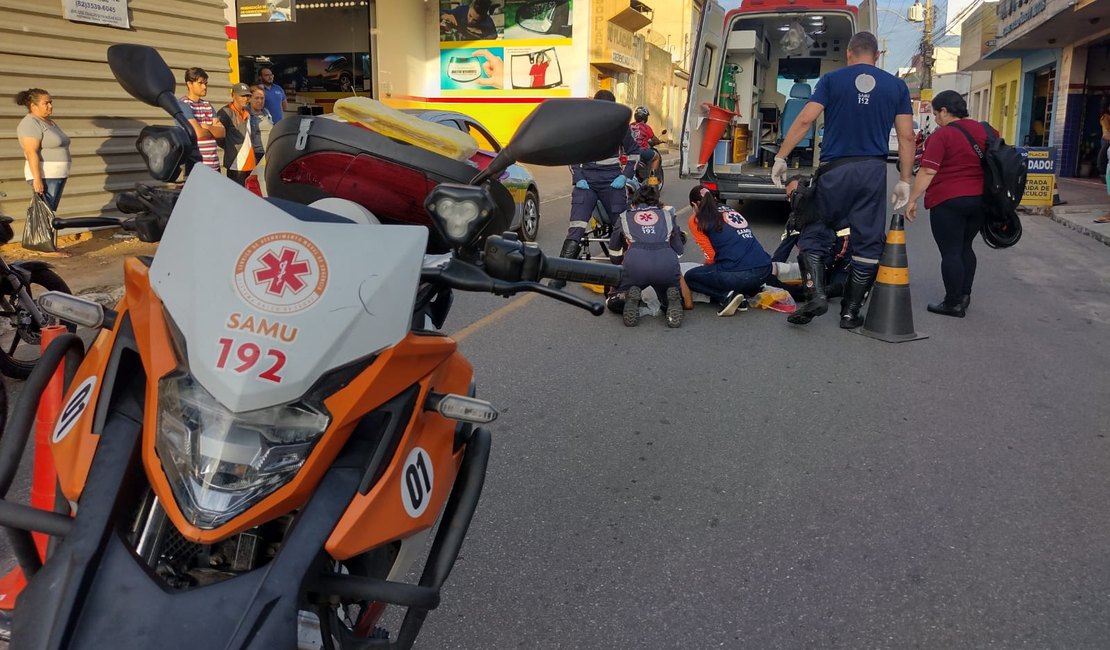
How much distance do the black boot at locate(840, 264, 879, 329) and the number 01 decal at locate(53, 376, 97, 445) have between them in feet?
19.5

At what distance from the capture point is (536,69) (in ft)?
88.5

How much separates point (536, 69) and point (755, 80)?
13334 millimetres

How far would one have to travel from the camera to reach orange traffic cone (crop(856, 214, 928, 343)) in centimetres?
650

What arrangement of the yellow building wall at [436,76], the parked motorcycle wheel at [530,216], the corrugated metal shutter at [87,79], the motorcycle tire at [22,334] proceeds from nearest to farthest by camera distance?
the motorcycle tire at [22,334] < the corrugated metal shutter at [87,79] < the parked motorcycle wheel at [530,216] < the yellow building wall at [436,76]

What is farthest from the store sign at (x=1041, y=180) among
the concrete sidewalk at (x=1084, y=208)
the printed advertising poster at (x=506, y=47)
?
the printed advertising poster at (x=506, y=47)

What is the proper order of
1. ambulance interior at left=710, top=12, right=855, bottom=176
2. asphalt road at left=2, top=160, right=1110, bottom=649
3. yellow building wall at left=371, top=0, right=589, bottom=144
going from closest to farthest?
asphalt road at left=2, top=160, right=1110, bottom=649, ambulance interior at left=710, top=12, right=855, bottom=176, yellow building wall at left=371, top=0, right=589, bottom=144

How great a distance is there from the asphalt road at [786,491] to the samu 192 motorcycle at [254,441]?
3.98 feet

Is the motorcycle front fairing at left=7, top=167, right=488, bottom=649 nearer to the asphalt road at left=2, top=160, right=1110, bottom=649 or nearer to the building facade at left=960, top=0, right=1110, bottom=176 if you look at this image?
the asphalt road at left=2, top=160, right=1110, bottom=649

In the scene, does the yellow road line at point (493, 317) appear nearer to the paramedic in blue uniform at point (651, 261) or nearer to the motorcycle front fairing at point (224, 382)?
the paramedic in blue uniform at point (651, 261)

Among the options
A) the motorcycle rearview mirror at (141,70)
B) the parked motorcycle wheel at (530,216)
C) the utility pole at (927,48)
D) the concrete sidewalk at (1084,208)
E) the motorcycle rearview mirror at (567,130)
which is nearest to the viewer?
the motorcycle rearview mirror at (567,130)

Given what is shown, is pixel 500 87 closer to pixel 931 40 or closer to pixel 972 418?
pixel 972 418

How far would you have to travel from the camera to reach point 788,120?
14398 millimetres

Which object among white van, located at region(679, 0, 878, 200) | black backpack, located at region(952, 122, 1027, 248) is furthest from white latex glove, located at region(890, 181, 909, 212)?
white van, located at region(679, 0, 878, 200)

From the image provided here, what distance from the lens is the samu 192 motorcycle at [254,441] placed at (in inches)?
55.9
